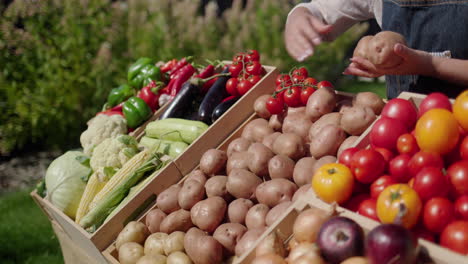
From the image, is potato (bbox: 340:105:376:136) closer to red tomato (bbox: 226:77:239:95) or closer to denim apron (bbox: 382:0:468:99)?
denim apron (bbox: 382:0:468:99)

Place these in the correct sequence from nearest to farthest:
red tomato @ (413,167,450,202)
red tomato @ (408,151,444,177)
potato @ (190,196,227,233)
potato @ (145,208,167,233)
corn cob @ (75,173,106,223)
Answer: red tomato @ (413,167,450,202) → red tomato @ (408,151,444,177) → potato @ (190,196,227,233) → potato @ (145,208,167,233) → corn cob @ (75,173,106,223)

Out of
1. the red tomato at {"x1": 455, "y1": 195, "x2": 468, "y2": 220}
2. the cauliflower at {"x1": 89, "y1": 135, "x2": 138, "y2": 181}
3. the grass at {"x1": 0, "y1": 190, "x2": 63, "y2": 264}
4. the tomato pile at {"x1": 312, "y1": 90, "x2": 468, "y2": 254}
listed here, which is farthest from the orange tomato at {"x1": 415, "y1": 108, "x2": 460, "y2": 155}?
the grass at {"x1": 0, "y1": 190, "x2": 63, "y2": 264}

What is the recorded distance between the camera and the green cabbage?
118 inches

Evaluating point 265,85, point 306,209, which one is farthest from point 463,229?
point 265,85

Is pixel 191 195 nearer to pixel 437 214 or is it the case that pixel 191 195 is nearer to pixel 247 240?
pixel 247 240

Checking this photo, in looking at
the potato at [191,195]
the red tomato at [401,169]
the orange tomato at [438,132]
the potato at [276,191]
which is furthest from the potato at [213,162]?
the orange tomato at [438,132]

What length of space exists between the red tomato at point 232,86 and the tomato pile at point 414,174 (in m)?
1.57

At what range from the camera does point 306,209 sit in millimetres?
1750

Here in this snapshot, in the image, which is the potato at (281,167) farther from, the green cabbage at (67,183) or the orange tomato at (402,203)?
the green cabbage at (67,183)

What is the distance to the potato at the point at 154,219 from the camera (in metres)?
2.46

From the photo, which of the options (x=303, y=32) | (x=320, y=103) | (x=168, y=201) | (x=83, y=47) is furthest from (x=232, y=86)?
(x=83, y=47)

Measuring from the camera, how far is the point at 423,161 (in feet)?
5.18

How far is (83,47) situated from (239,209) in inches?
174

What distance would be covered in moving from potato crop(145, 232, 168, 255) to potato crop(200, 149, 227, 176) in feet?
1.58
